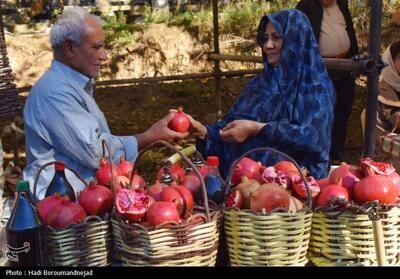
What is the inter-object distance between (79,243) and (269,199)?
58cm

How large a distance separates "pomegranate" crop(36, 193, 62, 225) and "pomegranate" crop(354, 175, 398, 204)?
37.0 inches

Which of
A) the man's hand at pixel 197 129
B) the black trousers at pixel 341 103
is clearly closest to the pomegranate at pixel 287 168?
the man's hand at pixel 197 129

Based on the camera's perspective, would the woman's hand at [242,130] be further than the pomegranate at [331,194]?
Yes

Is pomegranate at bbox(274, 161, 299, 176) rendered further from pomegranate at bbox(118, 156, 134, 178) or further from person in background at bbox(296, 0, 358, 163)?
person in background at bbox(296, 0, 358, 163)

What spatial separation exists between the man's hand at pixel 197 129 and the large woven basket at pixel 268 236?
113 cm

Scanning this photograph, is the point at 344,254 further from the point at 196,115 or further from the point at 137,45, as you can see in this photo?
the point at 137,45

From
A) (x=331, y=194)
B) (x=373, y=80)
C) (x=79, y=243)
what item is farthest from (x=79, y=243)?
(x=373, y=80)

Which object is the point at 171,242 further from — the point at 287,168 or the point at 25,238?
the point at 287,168

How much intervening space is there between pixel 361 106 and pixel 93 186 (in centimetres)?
653

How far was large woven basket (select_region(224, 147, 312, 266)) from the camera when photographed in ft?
5.52

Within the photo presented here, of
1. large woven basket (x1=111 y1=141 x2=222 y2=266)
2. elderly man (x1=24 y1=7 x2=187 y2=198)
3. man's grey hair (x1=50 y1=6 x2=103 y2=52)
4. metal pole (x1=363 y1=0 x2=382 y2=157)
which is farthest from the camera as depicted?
metal pole (x1=363 y1=0 x2=382 y2=157)

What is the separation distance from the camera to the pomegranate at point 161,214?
1.61 metres

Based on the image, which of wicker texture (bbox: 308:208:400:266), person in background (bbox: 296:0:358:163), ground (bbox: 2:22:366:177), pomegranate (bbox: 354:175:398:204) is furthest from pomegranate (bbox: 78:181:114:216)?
ground (bbox: 2:22:366:177)

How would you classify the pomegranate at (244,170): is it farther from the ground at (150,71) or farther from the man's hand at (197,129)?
the ground at (150,71)
